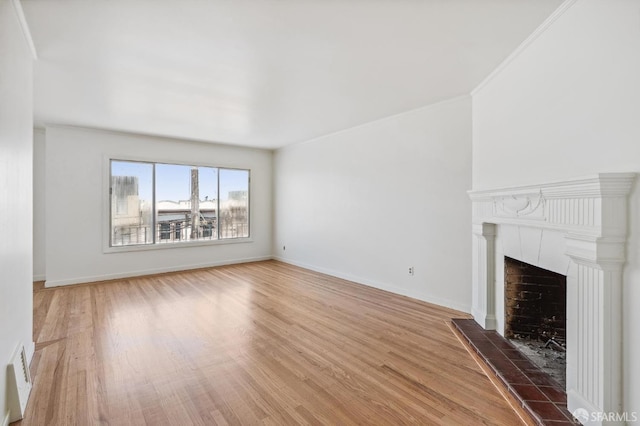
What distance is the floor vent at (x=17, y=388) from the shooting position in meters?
1.70

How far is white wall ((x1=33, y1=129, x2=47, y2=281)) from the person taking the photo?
484 cm

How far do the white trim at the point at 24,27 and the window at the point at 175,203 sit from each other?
10.1 ft

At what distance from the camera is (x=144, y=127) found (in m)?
4.81

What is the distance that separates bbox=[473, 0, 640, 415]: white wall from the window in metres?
5.30

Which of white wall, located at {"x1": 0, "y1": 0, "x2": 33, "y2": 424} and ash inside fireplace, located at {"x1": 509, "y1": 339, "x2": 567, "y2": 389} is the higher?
white wall, located at {"x1": 0, "y1": 0, "x2": 33, "y2": 424}

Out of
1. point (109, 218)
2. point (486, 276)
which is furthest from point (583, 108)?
point (109, 218)

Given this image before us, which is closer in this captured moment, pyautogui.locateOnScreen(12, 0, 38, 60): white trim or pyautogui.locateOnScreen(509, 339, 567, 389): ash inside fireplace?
pyautogui.locateOnScreen(12, 0, 38, 60): white trim

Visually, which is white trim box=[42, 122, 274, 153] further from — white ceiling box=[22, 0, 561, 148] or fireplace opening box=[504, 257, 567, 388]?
fireplace opening box=[504, 257, 567, 388]

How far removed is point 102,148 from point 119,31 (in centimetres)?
366

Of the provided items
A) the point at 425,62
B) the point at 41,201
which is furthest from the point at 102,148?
the point at 425,62

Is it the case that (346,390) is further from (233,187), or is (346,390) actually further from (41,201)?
(41,201)

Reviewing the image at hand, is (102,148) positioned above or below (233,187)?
above

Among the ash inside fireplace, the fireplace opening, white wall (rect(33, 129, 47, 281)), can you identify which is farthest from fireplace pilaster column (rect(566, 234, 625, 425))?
white wall (rect(33, 129, 47, 281))

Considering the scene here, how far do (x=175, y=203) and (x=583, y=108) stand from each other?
6.02 m
